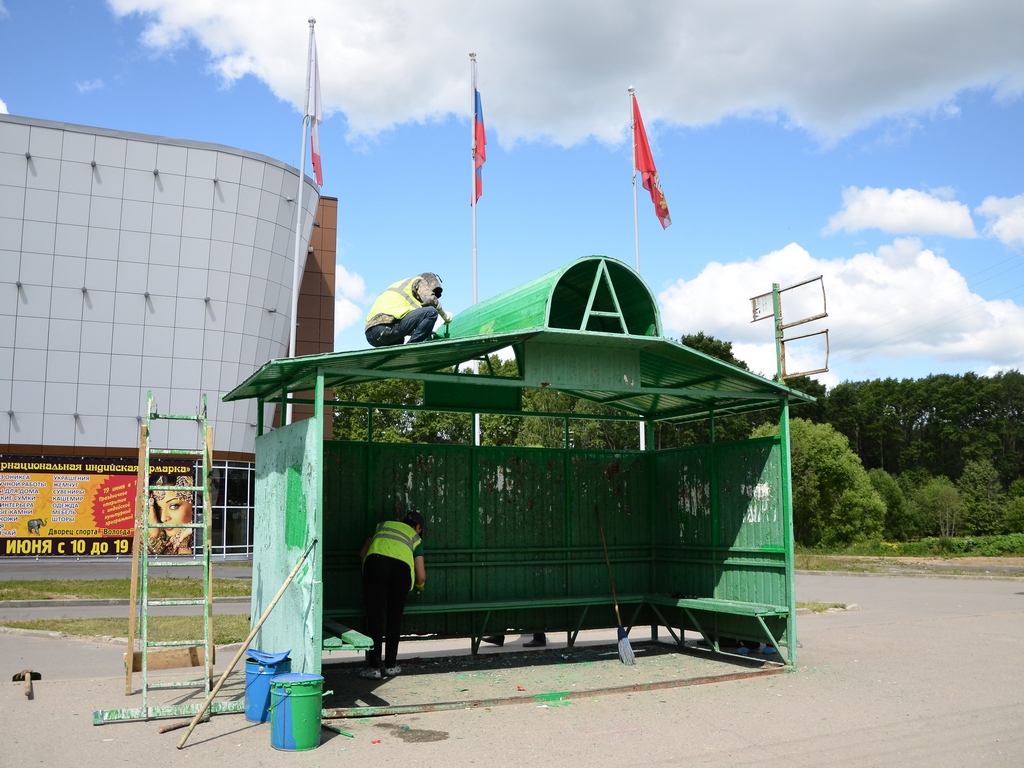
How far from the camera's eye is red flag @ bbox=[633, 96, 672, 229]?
2103 cm

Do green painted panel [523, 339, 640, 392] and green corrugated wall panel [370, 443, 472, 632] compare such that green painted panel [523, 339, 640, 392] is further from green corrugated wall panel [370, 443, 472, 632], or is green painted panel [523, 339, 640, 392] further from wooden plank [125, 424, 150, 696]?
wooden plank [125, 424, 150, 696]

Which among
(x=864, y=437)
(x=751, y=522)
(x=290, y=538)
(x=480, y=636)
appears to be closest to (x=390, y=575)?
(x=290, y=538)

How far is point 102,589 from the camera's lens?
20.4 metres

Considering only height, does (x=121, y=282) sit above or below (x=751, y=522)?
above

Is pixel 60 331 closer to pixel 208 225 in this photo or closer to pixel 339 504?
pixel 208 225

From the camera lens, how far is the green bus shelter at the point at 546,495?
906 centimetres

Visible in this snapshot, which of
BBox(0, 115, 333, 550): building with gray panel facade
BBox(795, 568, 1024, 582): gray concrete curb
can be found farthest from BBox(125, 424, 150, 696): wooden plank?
BBox(0, 115, 333, 550): building with gray panel facade

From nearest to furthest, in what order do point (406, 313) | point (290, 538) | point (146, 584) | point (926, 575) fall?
point (146, 584), point (290, 538), point (406, 313), point (926, 575)

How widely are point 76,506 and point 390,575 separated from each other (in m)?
25.6

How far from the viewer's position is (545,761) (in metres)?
6.56

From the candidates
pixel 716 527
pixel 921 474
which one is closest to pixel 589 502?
pixel 716 527

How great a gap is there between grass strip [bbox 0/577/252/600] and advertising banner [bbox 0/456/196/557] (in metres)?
7.76

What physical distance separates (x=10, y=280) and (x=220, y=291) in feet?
22.3

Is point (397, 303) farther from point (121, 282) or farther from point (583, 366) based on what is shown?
point (121, 282)
